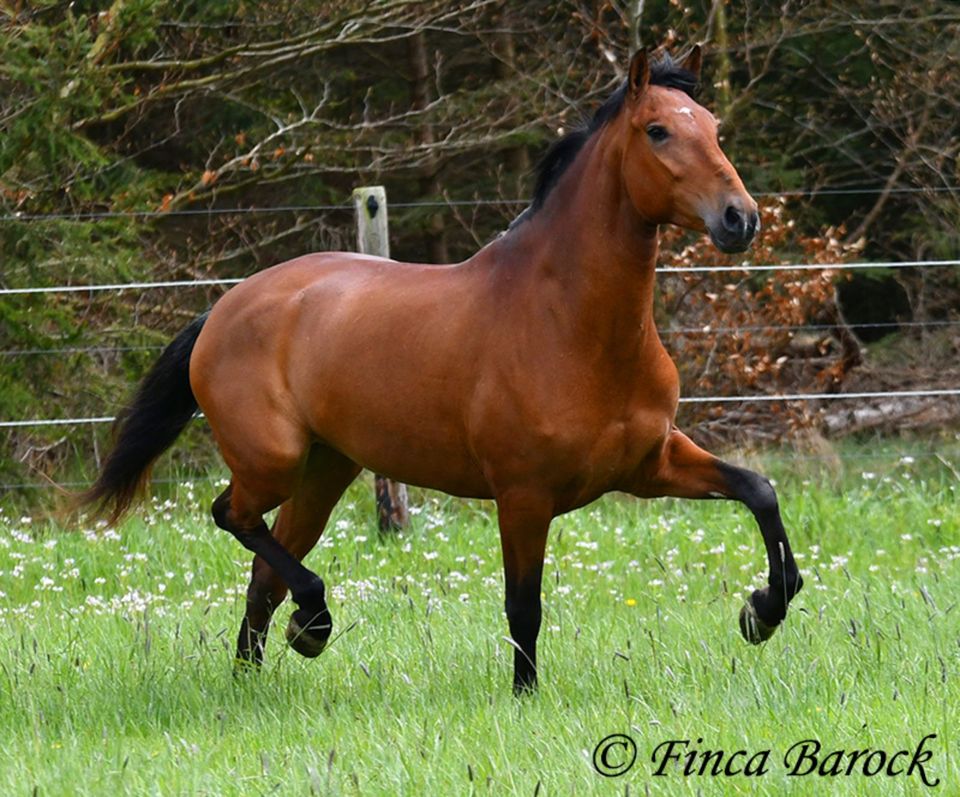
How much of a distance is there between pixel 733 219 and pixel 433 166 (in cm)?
976

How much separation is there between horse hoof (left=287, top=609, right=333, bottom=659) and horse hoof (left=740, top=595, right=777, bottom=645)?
140 centimetres

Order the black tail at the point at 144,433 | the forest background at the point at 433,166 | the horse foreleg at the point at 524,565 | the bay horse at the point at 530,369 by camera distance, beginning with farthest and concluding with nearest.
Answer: the forest background at the point at 433,166 → the black tail at the point at 144,433 → the horse foreleg at the point at 524,565 → the bay horse at the point at 530,369

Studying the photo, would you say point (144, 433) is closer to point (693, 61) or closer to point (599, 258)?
point (599, 258)

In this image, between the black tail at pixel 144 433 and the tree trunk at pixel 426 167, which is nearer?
the black tail at pixel 144 433

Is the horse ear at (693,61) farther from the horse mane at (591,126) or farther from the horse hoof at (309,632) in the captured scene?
the horse hoof at (309,632)

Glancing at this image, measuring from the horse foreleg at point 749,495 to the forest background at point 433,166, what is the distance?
4518 millimetres

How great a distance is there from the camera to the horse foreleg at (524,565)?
477 cm

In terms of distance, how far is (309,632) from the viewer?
520 cm

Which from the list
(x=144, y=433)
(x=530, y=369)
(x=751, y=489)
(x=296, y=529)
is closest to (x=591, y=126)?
(x=530, y=369)

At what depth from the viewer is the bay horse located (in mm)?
4664

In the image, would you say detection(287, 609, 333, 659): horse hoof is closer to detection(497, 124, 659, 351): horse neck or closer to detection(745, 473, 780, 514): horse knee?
detection(497, 124, 659, 351): horse neck

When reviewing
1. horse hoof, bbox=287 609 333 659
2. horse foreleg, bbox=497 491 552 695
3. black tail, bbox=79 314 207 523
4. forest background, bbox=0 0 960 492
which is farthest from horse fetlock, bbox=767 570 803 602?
forest background, bbox=0 0 960 492

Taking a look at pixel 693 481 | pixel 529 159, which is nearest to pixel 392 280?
pixel 693 481

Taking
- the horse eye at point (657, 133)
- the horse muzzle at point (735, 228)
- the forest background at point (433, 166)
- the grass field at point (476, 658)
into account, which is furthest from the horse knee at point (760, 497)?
the forest background at point (433, 166)
